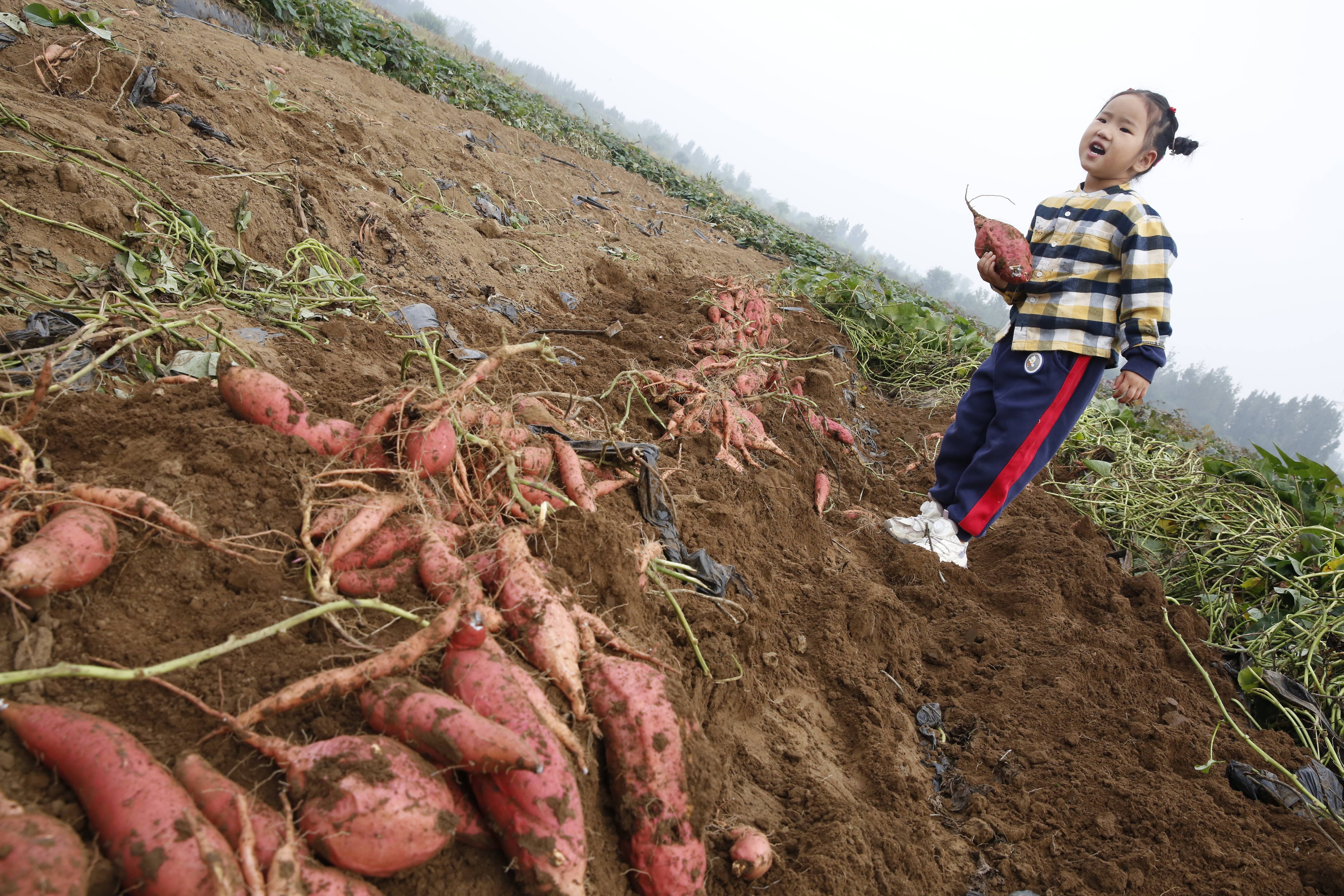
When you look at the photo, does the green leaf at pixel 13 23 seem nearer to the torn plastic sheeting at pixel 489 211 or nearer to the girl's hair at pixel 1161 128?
the torn plastic sheeting at pixel 489 211

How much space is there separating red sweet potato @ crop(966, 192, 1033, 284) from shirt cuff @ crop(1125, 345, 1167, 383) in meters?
0.54

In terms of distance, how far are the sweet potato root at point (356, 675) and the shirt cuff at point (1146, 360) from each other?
2673mm

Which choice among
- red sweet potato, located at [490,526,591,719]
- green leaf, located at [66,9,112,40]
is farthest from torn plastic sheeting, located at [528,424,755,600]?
A: green leaf, located at [66,9,112,40]

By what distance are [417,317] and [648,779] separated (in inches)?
99.1

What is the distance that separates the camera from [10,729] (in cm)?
104

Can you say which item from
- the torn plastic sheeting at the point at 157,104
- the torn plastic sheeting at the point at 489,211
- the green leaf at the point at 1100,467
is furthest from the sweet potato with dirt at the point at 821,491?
the torn plastic sheeting at the point at 157,104

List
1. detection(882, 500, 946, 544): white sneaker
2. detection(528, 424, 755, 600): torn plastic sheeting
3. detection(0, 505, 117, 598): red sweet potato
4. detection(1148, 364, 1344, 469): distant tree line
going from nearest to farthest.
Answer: detection(0, 505, 117, 598): red sweet potato < detection(528, 424, 755, 600): torn plastic sheeting < detection(882, 500, 946, 544): white sneaker < detection(1148, 364, 1344, 469): distant tree line

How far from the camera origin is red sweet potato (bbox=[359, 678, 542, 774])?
3.97 feet

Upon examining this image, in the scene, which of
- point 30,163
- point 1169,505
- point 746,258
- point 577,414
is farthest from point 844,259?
point 30,163

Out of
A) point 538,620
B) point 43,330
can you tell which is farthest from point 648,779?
point 43,330

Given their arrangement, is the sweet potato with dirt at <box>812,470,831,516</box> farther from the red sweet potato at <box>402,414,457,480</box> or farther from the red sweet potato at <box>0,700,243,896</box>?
the red sweet potato at <box>0,700,243,896</box>

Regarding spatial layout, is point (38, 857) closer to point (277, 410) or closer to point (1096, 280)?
point (277, 410)

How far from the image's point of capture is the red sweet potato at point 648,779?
1.38 m

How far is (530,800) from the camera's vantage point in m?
1.24
